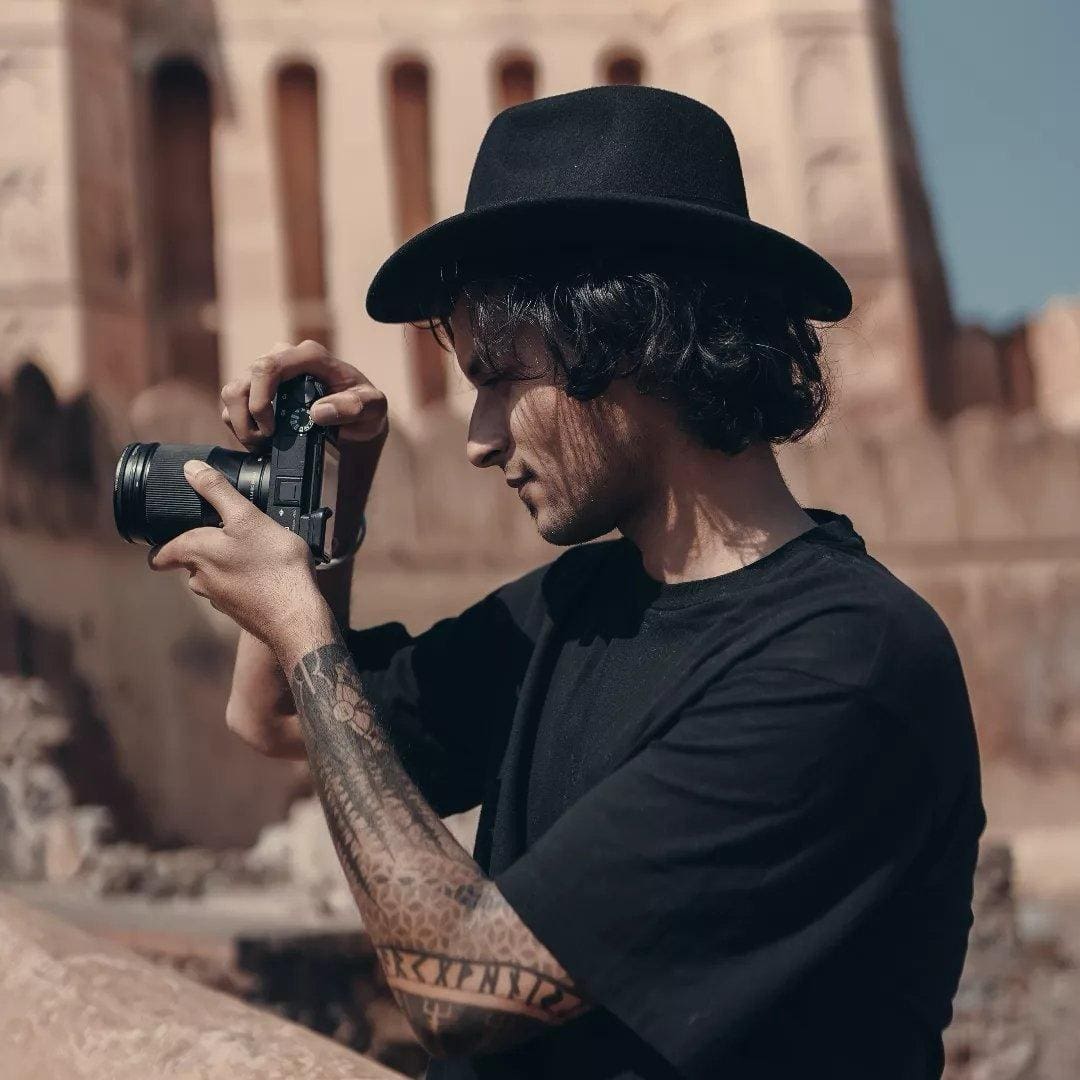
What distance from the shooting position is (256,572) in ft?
5.11

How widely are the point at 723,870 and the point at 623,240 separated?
1.99 feet

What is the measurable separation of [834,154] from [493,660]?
10.2 metres

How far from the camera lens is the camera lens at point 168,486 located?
1662 mm

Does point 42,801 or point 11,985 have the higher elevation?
point 11,985

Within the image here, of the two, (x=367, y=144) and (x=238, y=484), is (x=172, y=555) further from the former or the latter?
(x=367, y=144)

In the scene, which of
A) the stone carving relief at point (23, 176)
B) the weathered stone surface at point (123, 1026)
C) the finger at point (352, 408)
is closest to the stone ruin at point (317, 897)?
the weathered stone surface at point (123, 1026)

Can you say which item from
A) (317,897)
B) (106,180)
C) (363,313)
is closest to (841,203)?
(363,313)

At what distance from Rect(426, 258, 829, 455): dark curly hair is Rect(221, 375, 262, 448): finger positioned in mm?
270

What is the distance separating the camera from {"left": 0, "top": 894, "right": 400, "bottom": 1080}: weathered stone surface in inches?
65.3

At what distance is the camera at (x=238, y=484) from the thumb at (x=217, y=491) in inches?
1.1

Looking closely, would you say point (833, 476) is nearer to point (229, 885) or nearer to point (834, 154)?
point (834, 154)

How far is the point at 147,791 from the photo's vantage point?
7.71 m

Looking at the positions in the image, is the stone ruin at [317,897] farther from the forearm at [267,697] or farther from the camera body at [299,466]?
the camera body at [299,466]

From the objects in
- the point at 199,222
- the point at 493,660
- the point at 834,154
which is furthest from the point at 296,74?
the point at 493,660
